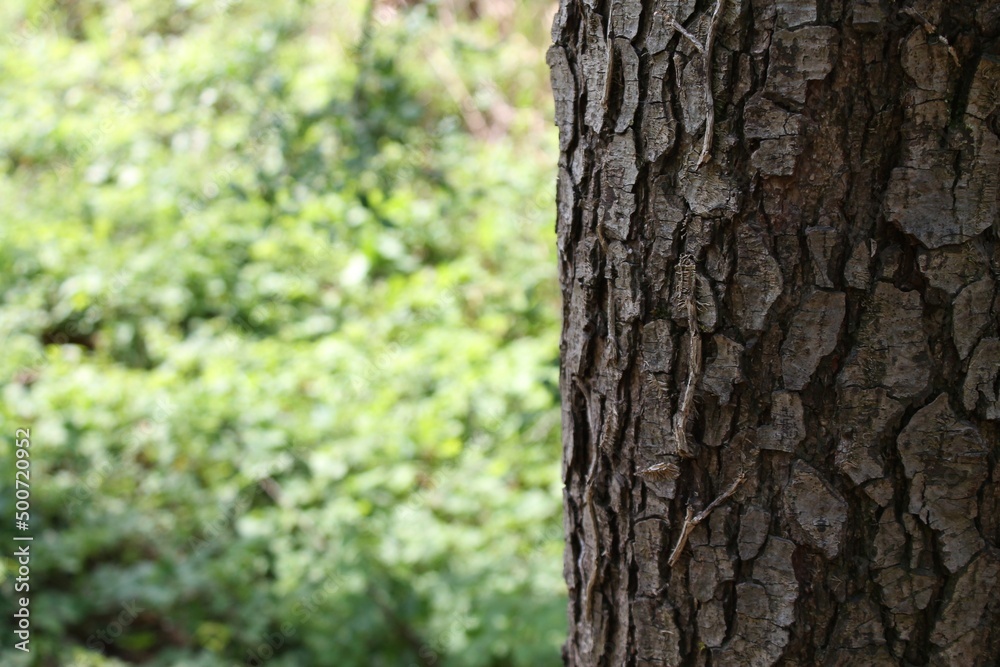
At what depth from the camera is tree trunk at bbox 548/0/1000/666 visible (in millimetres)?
935

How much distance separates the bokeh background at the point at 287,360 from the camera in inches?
127

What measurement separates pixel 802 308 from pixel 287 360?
364 cm

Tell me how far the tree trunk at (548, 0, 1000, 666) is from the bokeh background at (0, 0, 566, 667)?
140 cm

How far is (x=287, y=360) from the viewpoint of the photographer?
431 cm

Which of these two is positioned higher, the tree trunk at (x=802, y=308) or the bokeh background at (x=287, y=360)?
the bokeh background at (x=287, y=360)

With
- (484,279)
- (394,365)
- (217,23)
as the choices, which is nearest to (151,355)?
(394,365)

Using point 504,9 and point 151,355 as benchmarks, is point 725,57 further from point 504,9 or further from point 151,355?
point 504,9

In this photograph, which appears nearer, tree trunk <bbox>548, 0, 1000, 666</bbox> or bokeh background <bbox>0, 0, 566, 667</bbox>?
tree trunk <bbox>548, 0, 1000, 666</bbox>

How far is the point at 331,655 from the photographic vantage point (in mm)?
3104

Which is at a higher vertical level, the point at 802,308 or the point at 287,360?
the point at 287,360

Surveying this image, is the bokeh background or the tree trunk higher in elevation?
the bokeh background

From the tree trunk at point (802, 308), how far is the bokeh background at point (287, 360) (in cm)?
140

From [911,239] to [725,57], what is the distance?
11.7 inches

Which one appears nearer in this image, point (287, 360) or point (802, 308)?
point (802, 308)
